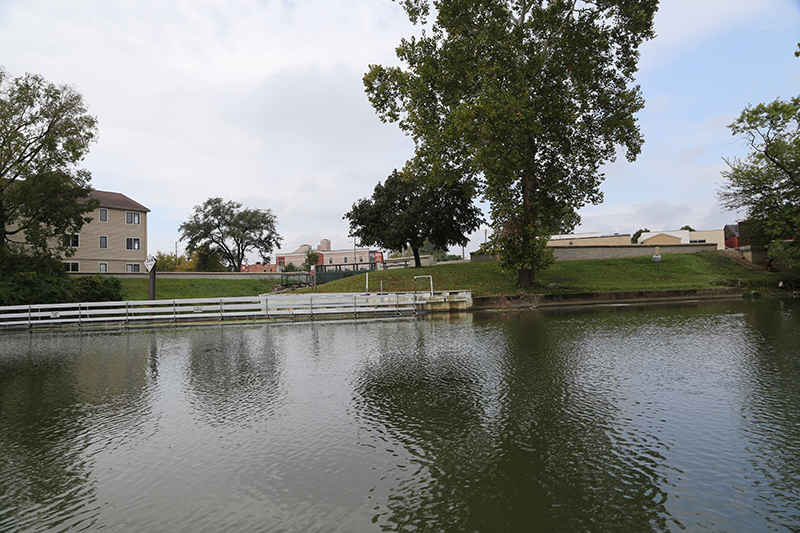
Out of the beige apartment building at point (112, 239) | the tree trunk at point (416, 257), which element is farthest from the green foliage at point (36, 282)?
the tree trunk at point (416, 257)

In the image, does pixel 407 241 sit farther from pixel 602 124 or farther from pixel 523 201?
pixel 602 124

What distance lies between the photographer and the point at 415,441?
600 centimetres

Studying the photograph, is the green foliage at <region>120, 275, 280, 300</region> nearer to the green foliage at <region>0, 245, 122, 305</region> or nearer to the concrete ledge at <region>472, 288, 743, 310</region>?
the green foliage at <region>0, 245, 122, 305</region>

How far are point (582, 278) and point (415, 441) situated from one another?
113 feet

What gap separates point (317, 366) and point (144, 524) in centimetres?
712

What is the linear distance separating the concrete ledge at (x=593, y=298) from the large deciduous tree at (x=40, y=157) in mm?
29299

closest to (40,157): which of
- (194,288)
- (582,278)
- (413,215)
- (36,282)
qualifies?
(36,282)

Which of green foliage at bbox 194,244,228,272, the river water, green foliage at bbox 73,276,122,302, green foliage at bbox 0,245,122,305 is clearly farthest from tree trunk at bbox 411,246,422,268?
green foliage at bbox 194,244,228,272

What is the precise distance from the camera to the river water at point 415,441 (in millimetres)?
4195

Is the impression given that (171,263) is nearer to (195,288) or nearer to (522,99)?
Answer: (195,288)

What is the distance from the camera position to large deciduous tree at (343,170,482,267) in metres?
45.5

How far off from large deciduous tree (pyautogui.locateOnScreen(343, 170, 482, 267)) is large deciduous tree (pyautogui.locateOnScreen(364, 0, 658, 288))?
13541 millimetres

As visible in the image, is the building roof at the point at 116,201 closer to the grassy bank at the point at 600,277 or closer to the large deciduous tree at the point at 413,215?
the large deciduous tree at the point at 413,215

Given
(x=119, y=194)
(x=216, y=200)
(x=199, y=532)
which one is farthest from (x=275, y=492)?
(x=216, y=200)
